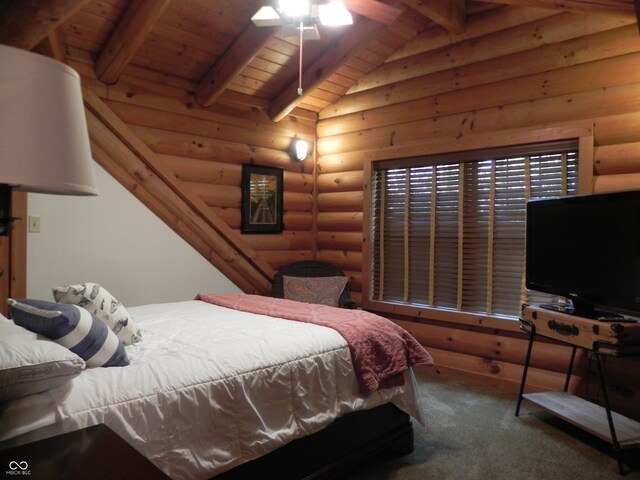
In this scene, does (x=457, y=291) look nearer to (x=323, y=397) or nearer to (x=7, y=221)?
(x=323, y=397)

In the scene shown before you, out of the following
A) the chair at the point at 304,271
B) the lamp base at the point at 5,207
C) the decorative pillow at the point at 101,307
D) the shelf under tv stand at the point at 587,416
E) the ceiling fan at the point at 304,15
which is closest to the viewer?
the lamp base at the point at 5,207

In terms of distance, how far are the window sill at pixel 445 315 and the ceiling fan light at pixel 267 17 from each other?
2.71 metres

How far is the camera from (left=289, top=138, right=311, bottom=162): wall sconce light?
4.77 meters

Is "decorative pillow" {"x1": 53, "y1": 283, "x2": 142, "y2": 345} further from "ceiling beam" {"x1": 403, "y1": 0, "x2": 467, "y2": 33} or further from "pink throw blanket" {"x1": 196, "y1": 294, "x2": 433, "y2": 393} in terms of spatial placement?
"ceiling beam" {"x1": 403, "y1": 0, "x2": 467, "y2": 33}

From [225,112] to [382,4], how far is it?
5.66ft

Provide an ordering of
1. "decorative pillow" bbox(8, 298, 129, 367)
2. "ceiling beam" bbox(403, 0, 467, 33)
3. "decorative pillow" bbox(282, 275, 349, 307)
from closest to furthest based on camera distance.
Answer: "decorative pillow" bbox(8, 298, 129, 367), "ceiling beam" bbox(403, 0, 467, 33), "decorative pillow" bbox(282, 275, 349, 307)

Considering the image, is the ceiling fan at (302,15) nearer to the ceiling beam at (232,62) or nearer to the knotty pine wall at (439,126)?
the ceiling beam at (232,62)

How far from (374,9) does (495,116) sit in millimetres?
1309

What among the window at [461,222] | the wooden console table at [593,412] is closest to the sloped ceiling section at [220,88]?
the window at [461,222]

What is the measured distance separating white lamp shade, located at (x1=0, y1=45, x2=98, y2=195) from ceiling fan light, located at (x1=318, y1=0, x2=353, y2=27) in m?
2.04

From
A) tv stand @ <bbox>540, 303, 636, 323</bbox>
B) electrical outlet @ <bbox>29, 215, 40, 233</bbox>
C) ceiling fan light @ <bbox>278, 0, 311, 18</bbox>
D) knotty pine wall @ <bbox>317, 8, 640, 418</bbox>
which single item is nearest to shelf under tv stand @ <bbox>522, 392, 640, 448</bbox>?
knotty pine wall @ <bbox>317, 8, 640, 418</bbox>

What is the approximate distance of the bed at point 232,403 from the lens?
1.48 meters

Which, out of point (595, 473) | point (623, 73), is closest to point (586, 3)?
point (623, 73)

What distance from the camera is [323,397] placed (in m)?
2.13
